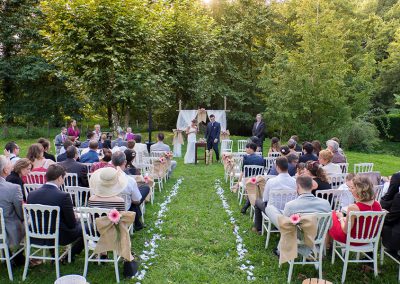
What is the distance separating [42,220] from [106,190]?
82cm

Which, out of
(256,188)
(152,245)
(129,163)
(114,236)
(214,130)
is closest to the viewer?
(114,236)

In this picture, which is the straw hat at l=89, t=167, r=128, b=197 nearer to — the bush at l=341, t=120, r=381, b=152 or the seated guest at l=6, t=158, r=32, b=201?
the seated guest at l=6, t=158, r=32, b=201

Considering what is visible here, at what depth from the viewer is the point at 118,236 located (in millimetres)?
3945

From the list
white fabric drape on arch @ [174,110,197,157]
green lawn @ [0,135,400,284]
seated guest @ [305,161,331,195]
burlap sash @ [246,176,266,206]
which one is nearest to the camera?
green lawn @ [0,135,400,284]

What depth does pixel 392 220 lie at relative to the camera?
4156mm

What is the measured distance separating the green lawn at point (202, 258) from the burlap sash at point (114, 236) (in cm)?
48

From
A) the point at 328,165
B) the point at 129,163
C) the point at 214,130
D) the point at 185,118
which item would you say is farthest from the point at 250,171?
the point at 185,118

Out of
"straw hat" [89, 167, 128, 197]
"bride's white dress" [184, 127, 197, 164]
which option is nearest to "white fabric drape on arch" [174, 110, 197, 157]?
"bride's white dress" [184, 127, 197, 164]

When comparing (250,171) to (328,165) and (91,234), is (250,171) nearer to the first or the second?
(328,165)

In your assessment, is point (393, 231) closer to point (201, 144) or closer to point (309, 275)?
point (309, 275)

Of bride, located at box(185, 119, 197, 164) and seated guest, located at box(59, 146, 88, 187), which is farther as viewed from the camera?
bride, located at box(185, 119, 197, 164)

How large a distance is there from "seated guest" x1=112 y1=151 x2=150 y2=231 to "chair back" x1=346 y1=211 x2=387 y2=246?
2.98m

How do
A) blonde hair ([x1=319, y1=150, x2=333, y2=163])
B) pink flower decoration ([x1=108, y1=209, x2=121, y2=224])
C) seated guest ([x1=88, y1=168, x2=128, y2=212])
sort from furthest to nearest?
1. blonde hair ([x1=319, y1=150, x2=333, y2=163])
2. seated guest ([x1=88, y1=168, x2=128, y2=212])
3. pink flower decoration ([x1=108, y1=209, x2=121, y2=224])

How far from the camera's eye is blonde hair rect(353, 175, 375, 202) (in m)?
3.97
